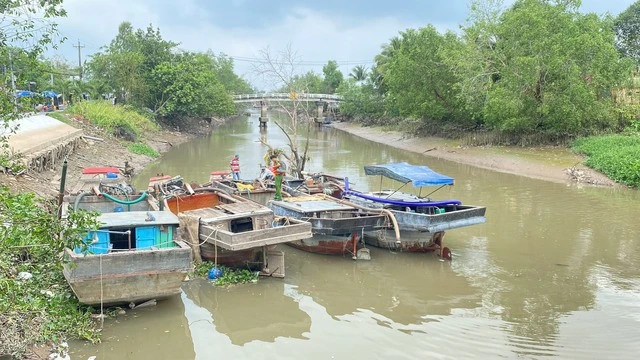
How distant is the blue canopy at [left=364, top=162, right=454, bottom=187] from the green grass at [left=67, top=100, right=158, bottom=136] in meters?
23.4

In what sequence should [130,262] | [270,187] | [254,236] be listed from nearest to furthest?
[130,262] → [254,236] → [270,187]

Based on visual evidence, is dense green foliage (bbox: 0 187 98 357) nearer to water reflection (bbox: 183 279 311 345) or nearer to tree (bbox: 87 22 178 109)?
water reflection (bbox: 183 279 311 345)

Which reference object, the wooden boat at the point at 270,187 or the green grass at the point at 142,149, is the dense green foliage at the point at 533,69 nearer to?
the wooden boat at the point at 270,187

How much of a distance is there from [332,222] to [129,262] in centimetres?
491

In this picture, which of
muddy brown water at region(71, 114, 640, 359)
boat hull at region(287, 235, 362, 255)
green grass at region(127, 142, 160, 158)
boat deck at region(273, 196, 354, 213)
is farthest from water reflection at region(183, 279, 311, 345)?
green grass at region(127, 142, 160, 158)

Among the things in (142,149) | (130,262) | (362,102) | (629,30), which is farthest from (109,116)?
(629,30)

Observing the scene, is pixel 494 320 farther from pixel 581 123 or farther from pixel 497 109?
pixel 581 123

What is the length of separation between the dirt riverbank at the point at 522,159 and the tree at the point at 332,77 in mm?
46489

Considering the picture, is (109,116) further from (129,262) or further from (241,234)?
(129,262)

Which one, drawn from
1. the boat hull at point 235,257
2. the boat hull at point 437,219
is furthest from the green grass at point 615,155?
the boat hull at point 235,257

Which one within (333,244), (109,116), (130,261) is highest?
(109,116)

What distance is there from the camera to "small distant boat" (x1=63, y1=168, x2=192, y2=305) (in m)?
8.24

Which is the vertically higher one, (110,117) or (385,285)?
(110,117)

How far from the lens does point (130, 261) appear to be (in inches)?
334
